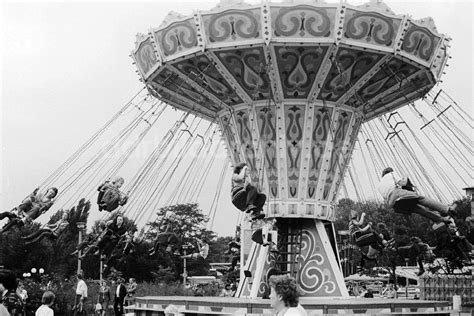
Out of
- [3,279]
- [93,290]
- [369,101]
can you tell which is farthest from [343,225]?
[3,279]

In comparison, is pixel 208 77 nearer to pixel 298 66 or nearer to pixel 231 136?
pixel 231 136

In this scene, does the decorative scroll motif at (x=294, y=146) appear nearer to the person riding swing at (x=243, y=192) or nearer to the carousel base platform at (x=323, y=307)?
the person riding swing at (x=243, y=192)

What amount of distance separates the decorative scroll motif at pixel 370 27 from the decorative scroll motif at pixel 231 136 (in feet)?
11.7

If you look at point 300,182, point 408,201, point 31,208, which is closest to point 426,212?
point 408,201

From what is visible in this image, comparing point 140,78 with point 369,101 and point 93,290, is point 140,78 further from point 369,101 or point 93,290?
point 93,290

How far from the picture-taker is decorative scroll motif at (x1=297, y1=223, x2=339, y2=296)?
532 inches

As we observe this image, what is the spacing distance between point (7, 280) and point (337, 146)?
10086mm

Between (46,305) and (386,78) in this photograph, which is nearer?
(46,305)

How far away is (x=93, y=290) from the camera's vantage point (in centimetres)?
2205

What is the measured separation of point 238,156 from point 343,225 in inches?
1589

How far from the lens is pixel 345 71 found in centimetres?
1342

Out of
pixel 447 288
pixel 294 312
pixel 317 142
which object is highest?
pixel 317 142

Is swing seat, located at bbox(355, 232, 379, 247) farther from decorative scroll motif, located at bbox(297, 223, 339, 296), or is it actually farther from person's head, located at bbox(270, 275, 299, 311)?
person's head, located at bbox(270, 275, 299, 311)

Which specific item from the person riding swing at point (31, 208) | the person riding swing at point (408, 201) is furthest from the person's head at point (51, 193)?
the person riding swing at point (408, 201)
